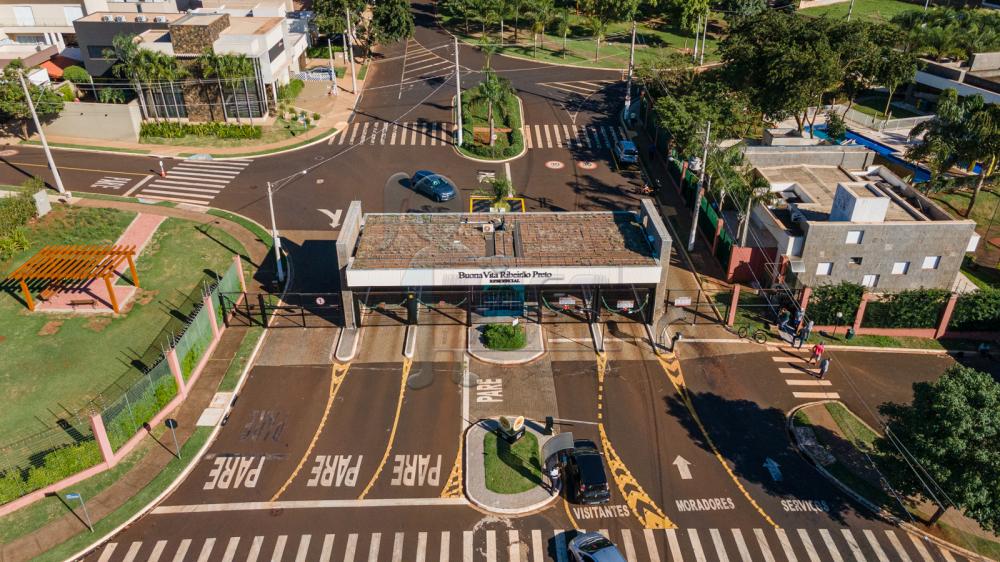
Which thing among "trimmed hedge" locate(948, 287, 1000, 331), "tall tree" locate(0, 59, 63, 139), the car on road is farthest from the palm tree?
the car on road

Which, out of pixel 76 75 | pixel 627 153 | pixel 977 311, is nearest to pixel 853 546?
pixel 977 311

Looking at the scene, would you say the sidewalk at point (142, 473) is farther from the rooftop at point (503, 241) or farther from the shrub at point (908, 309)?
the shrub at point (908, 309)

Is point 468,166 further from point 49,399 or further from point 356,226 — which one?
point 49,399

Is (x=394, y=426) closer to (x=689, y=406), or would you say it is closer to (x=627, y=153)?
(x=689, y=406)

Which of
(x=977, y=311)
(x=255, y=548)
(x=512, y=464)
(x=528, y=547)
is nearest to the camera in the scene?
(x=255, y=548)

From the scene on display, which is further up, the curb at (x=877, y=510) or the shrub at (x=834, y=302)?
the shrub at (x=834, y=302)

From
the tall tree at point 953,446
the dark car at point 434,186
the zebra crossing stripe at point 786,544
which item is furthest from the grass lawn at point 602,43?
the zebra crossing stripe at point 786,544

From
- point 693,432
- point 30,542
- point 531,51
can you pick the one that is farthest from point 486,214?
point 531,51
